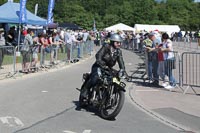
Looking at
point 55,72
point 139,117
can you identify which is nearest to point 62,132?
point 139,117

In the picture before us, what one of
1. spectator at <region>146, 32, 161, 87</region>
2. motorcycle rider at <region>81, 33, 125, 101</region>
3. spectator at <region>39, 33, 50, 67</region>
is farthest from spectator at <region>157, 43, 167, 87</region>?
spectator at <region>39, 33, 50, 67</region>

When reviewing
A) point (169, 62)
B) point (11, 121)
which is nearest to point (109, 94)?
point (11, 121)

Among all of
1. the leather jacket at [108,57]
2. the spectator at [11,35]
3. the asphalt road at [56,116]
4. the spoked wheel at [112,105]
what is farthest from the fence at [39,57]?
the spoked wheel at [112,105]

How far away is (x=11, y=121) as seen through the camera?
8883mm

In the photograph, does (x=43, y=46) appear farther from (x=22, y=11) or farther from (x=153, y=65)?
(x=22, y=11)

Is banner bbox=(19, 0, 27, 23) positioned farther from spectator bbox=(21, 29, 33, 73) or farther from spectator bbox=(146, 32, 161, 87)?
spectator bbox=(146, 32, 161, 87)

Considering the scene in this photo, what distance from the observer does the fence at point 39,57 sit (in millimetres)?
17006

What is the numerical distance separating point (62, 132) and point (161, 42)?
8.68 meters

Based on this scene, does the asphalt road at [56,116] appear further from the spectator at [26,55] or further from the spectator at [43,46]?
the spectator at [43,46]

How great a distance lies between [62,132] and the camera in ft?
26.4

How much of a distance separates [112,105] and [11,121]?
211 centimetres

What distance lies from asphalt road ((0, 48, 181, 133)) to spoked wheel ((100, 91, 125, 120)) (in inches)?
6.2

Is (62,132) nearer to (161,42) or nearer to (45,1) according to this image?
(161,42)

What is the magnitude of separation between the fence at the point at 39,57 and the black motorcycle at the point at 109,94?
7.68 m
